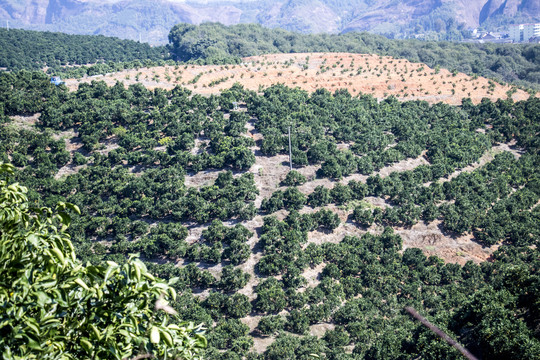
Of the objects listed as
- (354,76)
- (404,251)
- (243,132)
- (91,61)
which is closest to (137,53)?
(91,61)

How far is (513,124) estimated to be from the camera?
5194 centimetres

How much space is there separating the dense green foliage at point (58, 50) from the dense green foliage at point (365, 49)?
11.0m

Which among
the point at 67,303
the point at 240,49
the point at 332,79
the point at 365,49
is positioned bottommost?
the point at 67,303

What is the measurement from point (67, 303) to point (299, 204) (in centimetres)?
3060

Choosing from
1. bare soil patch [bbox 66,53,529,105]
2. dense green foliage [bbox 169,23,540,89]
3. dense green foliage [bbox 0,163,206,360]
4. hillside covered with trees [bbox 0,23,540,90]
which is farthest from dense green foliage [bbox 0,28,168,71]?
dense green foliage [bbox 0,163,206,360]

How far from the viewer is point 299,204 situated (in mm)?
35031

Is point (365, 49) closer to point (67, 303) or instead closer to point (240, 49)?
point (240, 49)

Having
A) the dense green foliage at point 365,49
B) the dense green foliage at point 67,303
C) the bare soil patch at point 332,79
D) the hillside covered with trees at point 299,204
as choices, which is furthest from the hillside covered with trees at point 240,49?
the dense green foliage at point 67,303

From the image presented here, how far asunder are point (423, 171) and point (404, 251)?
473 inches

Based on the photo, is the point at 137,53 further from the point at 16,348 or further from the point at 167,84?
the point at 16,348

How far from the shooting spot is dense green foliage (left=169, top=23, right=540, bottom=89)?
98.3 meters

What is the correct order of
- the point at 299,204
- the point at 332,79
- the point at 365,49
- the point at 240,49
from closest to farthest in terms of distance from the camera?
the point at 299,204, the point at 332,79, the point at 365,49, the point at 240,49

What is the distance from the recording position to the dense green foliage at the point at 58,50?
3204 inches

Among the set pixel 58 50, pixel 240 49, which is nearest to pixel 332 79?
pixel 240 49
